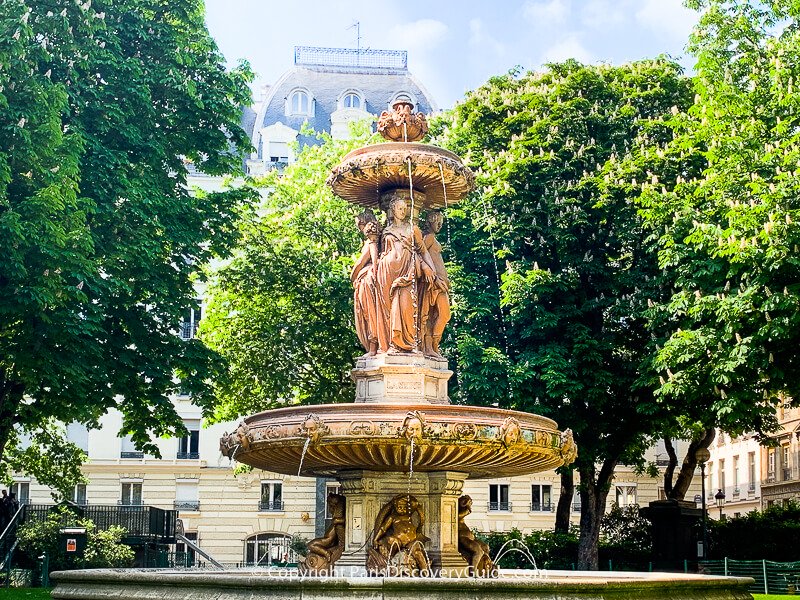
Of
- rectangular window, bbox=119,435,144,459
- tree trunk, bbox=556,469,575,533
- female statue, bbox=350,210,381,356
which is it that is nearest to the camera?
female statue, bbox=350,210,381,356

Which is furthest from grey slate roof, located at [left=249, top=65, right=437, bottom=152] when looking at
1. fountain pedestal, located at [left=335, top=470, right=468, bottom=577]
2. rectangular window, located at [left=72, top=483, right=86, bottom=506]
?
fountain pedestal, located at [left=335, top=470, right=468, bottom=577]

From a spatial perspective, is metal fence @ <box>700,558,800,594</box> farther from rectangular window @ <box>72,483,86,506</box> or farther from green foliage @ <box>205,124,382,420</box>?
rectangular window @ <box>72,483,86,506</box>

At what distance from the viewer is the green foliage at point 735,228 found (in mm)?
21688

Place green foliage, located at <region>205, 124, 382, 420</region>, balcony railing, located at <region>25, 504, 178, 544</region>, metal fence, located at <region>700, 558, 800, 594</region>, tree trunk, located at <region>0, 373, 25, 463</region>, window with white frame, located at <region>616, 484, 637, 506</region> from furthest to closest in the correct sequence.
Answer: window with white frame, located at <region>616, 484, 637, 506</region> < balcony railing, located at <region>25, 504, 178, 544</region> < green foliage, located at <region>205, 124, 382, 420</region> < metal fence, located at <region>700, 558, 800, 594</region> < tree trunk, located at <region>0, 373, 25, 463</region>

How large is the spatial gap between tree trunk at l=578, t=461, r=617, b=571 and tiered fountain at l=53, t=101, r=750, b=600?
1479 cm

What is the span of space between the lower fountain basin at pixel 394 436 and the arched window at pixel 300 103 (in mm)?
47066

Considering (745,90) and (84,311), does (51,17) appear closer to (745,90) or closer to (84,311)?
(84,311)

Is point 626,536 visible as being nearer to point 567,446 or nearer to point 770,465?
point 770,465

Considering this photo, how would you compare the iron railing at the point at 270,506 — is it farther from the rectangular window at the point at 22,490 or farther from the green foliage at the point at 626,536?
the green foliage at the point at 626,536

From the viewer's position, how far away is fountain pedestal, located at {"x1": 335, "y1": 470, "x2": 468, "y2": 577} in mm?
12188

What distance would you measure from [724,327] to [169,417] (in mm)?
11873

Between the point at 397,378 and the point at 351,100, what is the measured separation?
47.6m

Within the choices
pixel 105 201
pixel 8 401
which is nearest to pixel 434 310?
pixel 105 201

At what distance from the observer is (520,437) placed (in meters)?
11.0
